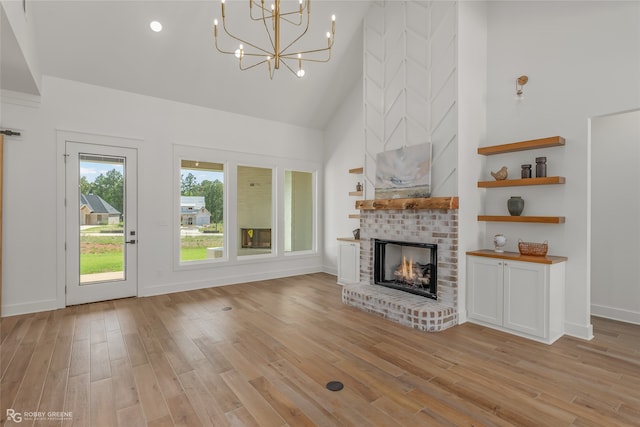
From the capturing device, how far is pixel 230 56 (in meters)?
5.23

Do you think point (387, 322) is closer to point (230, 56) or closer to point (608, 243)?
point (608, 243)

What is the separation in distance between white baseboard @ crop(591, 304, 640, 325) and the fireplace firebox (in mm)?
2163

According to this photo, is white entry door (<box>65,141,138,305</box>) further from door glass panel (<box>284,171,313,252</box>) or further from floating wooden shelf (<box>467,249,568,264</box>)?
floating wooden shelf (<box>467,249,568,264</box>)

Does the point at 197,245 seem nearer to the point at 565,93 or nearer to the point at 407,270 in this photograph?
the point at 407,270

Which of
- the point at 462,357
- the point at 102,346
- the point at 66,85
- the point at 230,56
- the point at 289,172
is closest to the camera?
the point at 462,357

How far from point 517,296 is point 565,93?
2445mm

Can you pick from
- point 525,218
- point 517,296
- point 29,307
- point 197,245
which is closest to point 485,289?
point 517,296

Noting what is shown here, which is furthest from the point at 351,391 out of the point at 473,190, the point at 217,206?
the point at 217,206

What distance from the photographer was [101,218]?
494 cm

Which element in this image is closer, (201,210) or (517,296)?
(517,296)

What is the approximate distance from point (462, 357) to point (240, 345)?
2.22 m

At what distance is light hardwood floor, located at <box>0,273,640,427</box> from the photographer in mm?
2223

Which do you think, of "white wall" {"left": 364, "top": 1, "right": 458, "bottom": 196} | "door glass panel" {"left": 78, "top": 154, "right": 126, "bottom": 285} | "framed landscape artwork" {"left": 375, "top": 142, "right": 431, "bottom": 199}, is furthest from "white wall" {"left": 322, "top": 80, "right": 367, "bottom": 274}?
"door glass panel" {"left": 78, "top": 154, "right": 126, "bottom": 285}

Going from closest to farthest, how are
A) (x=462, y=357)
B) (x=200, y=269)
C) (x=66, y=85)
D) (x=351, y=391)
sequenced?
(x=351, y=391), (x=462, y=357), (x=66, y=85), (x=200, y=269)
